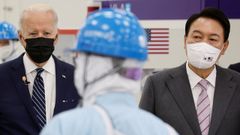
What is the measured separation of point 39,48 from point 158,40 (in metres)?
1.55

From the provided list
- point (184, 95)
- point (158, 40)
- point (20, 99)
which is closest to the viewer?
point (20, 99)

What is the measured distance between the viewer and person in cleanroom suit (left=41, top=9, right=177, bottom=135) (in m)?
1.27

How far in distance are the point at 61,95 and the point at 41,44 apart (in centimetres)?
25

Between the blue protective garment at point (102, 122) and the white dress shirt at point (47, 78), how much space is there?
41.5 inches

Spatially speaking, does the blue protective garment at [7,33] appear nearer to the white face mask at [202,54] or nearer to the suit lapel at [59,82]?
the suit lapel at [59,82]

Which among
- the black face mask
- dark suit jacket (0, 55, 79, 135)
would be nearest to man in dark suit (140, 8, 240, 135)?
dark suit jacket (0, 55, 79, 135)

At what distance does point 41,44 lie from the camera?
235 centimetres

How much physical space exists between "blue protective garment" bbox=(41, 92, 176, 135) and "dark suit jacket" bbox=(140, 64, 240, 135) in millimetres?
1046

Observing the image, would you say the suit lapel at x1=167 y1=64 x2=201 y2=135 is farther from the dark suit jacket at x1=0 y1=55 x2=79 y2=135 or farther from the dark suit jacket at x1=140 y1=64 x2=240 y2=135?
the dark suit jacket at x1=0 y1=55 x2=79 y2=135

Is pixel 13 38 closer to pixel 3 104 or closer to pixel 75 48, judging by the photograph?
pixel 3 104

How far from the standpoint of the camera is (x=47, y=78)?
7.85ft

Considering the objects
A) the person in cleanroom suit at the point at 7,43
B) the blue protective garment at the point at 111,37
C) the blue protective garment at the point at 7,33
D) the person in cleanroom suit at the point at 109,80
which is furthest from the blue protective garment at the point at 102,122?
the blue protective garment at the point at 7,33

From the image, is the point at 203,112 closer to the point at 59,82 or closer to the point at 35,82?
the point at 59,82

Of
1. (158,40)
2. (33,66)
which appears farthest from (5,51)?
(33,66)
